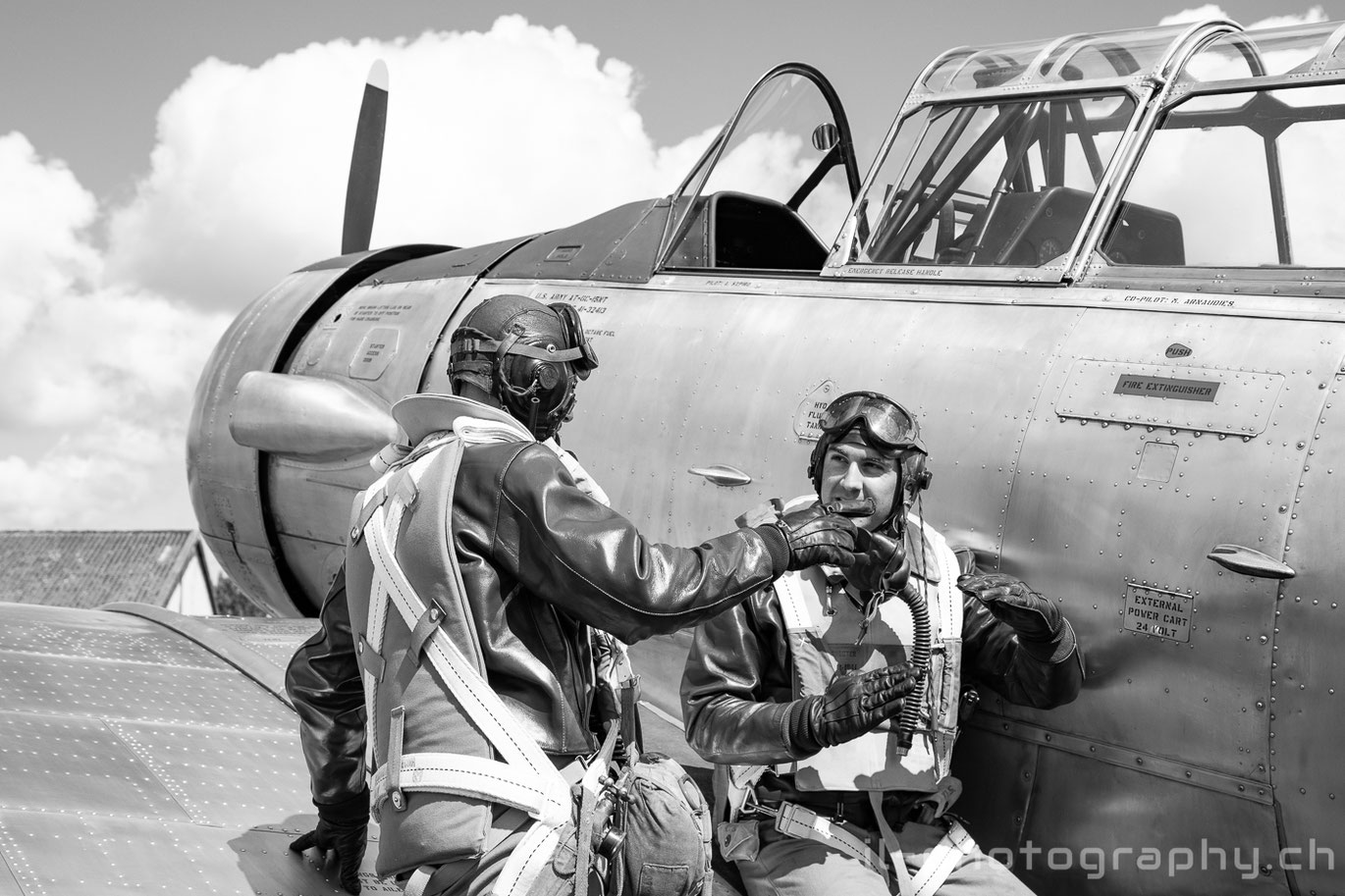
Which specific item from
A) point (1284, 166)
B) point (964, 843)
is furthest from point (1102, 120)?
point (964, 843)

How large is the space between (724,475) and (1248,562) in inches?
Result: 69.3

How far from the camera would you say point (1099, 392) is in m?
3.65

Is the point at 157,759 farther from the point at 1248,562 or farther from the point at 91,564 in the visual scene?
the point at 91,564

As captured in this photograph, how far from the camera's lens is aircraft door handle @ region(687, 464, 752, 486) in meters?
4.36

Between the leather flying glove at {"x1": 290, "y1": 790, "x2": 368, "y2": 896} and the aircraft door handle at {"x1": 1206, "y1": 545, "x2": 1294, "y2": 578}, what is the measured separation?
245 cm

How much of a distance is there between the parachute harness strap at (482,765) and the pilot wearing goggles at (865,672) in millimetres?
691

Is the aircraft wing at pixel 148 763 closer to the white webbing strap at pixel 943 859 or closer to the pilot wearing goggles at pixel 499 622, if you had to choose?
the pilot wearing goggles at pixel 499 622

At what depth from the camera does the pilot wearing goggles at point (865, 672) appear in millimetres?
3322

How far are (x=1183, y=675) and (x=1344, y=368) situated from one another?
89 cm

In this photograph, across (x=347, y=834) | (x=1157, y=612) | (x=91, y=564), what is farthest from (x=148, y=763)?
(x=91, y=564)

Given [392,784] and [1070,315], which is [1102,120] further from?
[392,784]

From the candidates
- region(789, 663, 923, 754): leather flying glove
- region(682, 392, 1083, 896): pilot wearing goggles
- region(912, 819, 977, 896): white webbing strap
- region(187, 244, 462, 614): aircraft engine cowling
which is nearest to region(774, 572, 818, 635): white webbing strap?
region(682, 392, 1083, 896): pilot wearing goggles

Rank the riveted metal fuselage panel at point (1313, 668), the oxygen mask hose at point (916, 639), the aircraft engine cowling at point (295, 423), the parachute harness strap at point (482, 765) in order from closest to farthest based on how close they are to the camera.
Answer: the parachute harness strap at point (482, 765) < the riveted metal fuselage panel at point (1313, 668) < the oxygen mask hose at point (916, 639) < the aircraft engine cowling at point (295, 423)

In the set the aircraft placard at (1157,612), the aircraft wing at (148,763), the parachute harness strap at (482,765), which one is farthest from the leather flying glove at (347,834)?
the aircraft placard at (1157,612)
